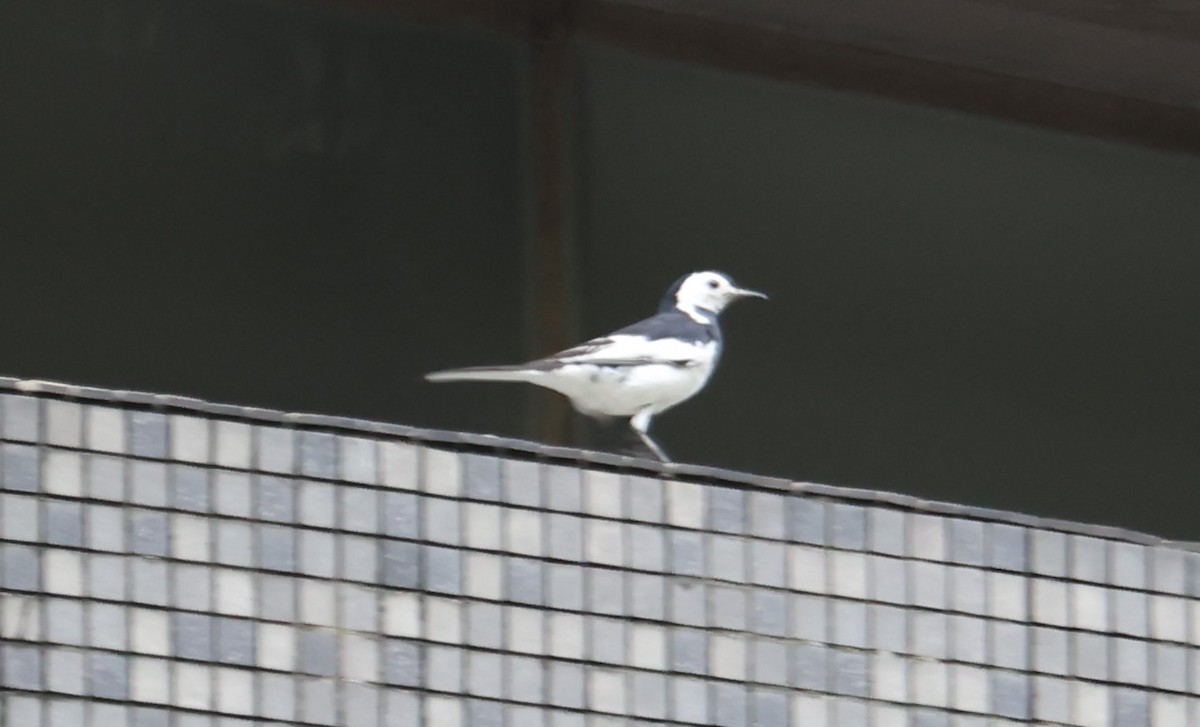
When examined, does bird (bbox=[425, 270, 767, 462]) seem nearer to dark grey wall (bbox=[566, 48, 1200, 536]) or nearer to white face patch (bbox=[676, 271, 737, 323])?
white face patch (bbox=[676, 271, 737, 323])

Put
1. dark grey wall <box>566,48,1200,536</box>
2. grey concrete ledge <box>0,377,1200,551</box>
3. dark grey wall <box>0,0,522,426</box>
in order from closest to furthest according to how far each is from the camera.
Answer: grey concrete ledge <box>0,377,1200,551</box> < dark grey wall <box>0,0,522,426</box> < dark grey wall <box>566,48,1200,536</box>

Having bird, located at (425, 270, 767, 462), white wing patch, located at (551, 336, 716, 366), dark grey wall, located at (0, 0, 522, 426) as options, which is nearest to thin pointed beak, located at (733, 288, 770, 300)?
bird, located at (425, 270, 767, 462)

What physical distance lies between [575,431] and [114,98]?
6.63 ft

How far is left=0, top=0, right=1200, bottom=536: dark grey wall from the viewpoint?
8.75 meters

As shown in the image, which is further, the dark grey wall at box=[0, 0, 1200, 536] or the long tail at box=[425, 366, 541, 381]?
the dark grey wall at box=[0, 0, 1200, 536]

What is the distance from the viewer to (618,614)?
21.4ft

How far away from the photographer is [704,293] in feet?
28.9

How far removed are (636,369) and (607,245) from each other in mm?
1544

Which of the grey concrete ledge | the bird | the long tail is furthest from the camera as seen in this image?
the bird

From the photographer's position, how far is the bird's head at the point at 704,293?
8.74 metres

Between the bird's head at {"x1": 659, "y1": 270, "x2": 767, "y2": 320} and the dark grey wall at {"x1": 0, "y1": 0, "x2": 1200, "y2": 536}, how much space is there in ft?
1.92

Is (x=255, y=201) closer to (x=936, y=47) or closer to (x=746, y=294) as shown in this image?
(x=746, y=294)

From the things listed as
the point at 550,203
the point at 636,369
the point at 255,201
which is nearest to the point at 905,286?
the point at 550,203

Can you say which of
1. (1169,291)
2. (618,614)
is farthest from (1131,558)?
(1169,291)
